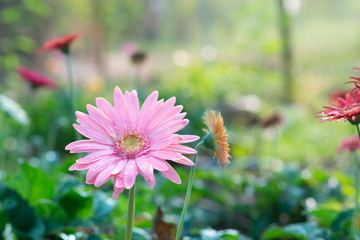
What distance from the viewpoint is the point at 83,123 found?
0.71 meters

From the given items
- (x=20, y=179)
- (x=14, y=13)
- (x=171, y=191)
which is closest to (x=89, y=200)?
Answer: (x=20, y=179)

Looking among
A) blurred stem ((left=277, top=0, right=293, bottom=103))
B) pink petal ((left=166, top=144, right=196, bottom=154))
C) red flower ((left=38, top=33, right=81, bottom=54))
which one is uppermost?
blurred stem ((left=277, top=0, right=293, bottom=103))

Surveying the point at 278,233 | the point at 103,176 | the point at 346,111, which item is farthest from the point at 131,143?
the point at 278,233

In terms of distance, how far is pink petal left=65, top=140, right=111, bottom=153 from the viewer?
2.27 feet

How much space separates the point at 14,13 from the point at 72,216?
10.7ft

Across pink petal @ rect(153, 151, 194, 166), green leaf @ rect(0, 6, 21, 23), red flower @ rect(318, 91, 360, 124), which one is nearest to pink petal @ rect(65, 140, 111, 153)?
pink petal @ rect(153, 151, 194, 166)

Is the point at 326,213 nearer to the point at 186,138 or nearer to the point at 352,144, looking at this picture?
the point at 352,144

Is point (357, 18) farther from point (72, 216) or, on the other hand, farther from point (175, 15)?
point (72, 216)

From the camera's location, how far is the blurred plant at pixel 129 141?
651mm

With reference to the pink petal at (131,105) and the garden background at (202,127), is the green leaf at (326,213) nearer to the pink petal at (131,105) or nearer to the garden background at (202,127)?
the garden background at (202,127)

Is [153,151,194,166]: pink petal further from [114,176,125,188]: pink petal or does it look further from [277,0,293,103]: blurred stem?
[277,0,293,103]: blurred stem

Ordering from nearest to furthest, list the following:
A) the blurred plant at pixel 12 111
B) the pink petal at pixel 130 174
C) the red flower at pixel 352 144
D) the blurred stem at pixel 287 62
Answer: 1. the pink petal at pixel 130 174
2. the red flower at pixel 352 144
3. the blurred plant at pixel 12 111
4. the blurred stem at pixel 287 62

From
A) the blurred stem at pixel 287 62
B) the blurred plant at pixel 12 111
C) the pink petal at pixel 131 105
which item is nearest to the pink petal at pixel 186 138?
the pink petal at pixel 131 105

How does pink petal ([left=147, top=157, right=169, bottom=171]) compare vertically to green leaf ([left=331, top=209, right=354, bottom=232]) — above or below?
below
